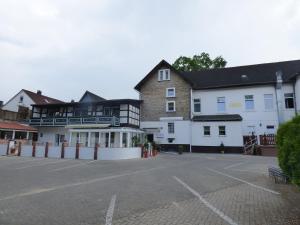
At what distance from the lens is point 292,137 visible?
17.9ft

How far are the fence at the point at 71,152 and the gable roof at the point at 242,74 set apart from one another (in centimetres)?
1352

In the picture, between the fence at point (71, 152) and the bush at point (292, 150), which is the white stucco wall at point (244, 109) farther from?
the bush at point (292, 150)

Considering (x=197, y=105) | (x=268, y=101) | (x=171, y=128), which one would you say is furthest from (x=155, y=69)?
(x=268, y=101)

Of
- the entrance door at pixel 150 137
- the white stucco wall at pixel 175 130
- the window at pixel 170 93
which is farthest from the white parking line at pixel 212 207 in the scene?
the window at pixel 170 93

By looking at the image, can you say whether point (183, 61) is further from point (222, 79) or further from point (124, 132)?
point (124, 132)

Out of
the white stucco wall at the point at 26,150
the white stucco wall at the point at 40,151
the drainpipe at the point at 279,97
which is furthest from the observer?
the drainpipe at the point at 279,97

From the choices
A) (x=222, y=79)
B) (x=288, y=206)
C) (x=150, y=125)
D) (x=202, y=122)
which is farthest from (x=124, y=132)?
(x=288, y=206)

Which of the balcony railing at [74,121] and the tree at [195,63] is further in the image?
the tree at [195,63]

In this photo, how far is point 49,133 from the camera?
97.8ft

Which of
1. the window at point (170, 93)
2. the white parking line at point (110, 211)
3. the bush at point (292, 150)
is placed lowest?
the white parking line at point (110, 211)

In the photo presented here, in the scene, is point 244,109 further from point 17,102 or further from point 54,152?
point 17,102

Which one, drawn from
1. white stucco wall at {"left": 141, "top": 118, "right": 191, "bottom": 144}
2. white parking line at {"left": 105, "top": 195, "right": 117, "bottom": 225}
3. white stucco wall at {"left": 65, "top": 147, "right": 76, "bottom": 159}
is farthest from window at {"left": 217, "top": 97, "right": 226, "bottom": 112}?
white parking line at {"left": 105, "top": 195, "right": 117, "bottom": 225}

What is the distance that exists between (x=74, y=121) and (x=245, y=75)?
73.0 feet

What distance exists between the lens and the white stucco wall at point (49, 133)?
29438mm
